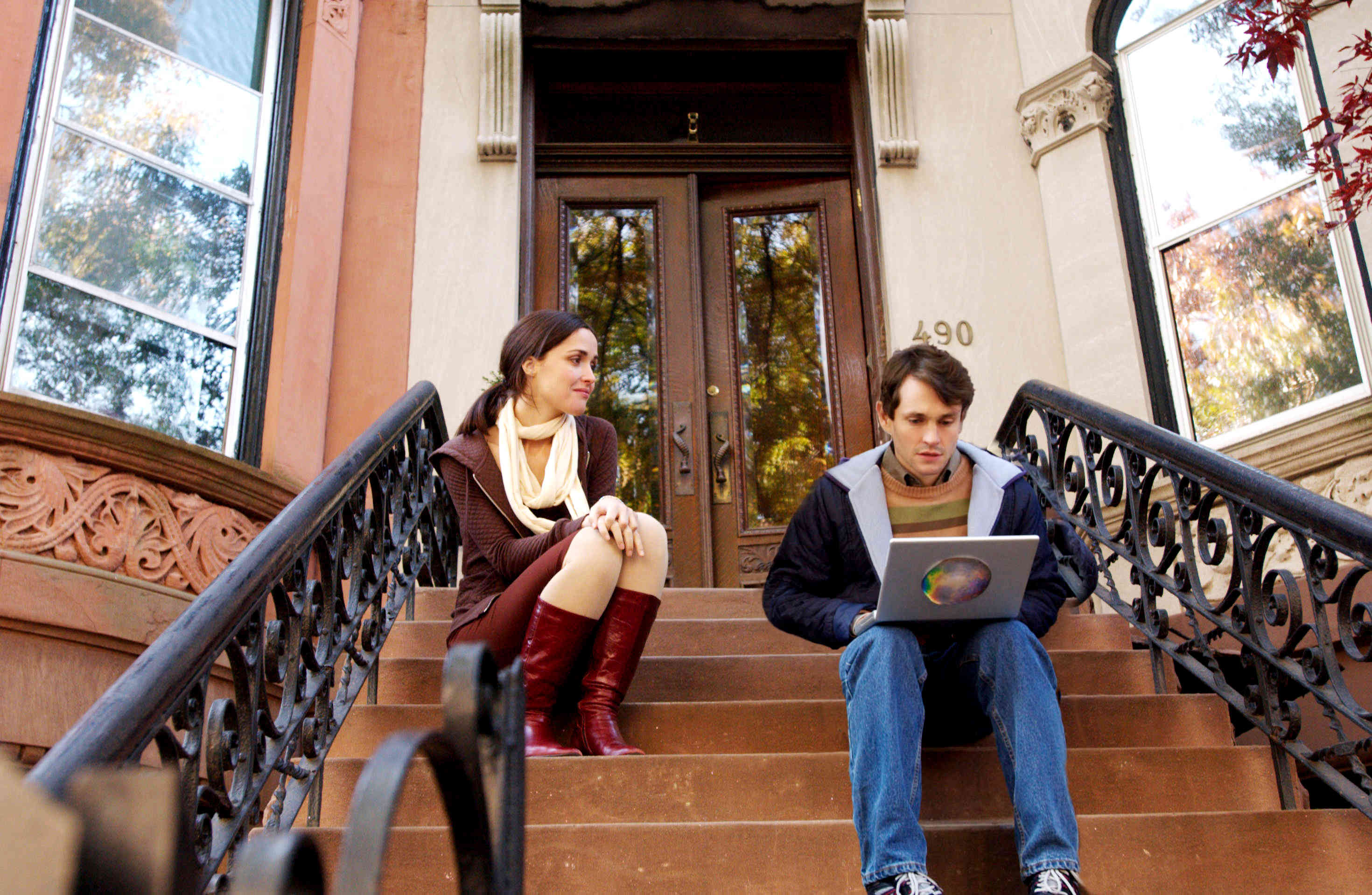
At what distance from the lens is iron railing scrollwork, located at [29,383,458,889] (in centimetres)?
217

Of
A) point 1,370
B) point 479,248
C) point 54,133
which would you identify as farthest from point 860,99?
point 1,370

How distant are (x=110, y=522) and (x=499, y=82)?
3263 mm

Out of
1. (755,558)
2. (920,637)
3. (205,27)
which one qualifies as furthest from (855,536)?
(205,27)

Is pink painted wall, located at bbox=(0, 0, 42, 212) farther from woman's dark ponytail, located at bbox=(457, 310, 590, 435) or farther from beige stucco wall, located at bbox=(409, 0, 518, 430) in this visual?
woman's dark ponytail, located at bbox=(457, 310, 590, 435)

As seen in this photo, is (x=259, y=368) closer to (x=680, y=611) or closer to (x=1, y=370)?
(x=1, y=370)

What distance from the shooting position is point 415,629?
13.3ft

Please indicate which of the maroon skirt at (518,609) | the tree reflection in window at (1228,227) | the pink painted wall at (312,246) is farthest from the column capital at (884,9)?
the maroon skirt at (518,609)

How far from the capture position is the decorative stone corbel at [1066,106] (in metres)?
6.39

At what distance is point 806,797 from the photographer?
301 cm

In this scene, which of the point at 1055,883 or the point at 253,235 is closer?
the point at 1055,883

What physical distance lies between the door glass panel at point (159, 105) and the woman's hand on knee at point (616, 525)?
3344 mm

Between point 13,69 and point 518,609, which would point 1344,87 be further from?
point 13,69

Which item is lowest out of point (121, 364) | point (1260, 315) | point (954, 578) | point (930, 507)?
point (954, 578)

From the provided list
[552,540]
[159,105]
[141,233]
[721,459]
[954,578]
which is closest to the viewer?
[954,578]
